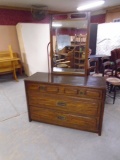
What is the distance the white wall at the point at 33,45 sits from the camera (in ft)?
14.6

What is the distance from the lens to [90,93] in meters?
1.73

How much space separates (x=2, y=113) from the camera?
8.27ft

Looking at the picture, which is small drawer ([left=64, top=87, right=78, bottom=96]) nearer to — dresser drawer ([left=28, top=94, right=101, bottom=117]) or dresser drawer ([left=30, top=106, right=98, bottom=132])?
dresser drawer ([left=28, top=94, right=101, bottom=117])

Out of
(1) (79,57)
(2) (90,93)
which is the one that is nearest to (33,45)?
(1) (79,57)

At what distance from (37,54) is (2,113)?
267 centimetres

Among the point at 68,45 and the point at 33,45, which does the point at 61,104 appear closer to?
the point at 68,45

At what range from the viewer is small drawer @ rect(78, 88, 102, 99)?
1.70m

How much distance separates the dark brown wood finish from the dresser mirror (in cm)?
25

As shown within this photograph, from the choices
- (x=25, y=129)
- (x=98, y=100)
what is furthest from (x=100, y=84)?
(x=25, y=129)

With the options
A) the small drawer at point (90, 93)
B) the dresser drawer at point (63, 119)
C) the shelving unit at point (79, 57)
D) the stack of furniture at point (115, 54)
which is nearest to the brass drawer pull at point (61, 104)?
the dresser drawer at point (63, 119)

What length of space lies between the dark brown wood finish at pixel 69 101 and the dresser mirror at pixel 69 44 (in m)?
0.25

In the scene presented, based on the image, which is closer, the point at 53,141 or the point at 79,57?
the point at 53,141

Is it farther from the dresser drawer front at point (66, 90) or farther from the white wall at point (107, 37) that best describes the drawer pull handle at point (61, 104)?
the white wall at point (107, 37)

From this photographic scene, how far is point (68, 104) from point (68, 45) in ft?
3.45
